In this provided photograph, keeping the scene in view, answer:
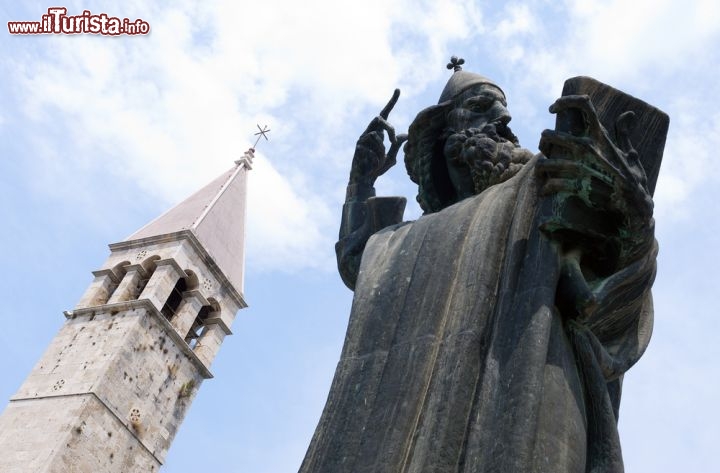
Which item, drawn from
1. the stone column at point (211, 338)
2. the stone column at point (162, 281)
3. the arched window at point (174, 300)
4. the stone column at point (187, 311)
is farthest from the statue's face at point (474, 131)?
the arched window at point (174, 300)

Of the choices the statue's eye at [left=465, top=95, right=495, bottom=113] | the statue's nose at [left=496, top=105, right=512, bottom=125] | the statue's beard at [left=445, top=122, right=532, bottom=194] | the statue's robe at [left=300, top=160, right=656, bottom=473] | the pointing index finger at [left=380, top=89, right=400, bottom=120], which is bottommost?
the statue's robe at [left=300, top=160, right=656, bottom=473]

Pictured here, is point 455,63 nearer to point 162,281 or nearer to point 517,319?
point 517,319

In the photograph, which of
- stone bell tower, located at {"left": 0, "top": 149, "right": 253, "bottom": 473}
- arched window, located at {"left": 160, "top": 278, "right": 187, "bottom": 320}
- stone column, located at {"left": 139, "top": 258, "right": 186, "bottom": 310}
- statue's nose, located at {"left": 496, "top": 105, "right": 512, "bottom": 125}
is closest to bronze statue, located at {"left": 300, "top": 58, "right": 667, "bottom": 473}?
statue's nose, located at {"left": 496, "top": 105, "right": 512, "bottom": 125}

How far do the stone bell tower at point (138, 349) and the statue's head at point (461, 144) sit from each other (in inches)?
996

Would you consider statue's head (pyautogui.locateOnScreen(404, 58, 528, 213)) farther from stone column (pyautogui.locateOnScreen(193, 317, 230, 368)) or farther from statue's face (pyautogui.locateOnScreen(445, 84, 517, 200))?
stone column (pyautogui.locateOnScreen(193, 317, 230, 368))

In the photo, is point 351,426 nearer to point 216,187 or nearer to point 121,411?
point 121,411

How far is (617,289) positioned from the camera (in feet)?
7.98

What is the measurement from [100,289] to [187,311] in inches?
147

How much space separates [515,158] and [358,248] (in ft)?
2.32

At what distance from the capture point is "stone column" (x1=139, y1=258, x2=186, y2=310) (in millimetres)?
31797

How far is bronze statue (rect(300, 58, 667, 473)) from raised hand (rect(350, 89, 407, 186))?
0.69 meters

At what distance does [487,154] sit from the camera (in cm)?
310

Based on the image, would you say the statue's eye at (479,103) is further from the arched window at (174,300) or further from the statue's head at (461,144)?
the arched window at (174,300)

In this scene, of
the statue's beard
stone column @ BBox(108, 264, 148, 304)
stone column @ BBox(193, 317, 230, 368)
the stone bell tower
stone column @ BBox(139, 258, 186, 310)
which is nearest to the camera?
the statue's beard
